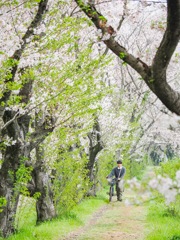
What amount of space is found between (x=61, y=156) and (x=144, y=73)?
21.1ft

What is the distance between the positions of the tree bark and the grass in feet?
13.1

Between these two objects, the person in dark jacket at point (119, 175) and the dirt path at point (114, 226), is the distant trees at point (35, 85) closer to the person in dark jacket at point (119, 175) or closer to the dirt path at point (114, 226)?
the dirt path at point (114, 226)

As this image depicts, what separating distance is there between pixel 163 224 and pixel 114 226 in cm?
130

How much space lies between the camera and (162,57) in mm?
5230

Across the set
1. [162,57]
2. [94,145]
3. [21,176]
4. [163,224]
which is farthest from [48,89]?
[94,145]

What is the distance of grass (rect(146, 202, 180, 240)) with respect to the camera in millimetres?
8751

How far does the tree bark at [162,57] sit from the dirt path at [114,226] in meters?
4.64

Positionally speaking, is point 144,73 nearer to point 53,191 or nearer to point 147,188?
point 147,188

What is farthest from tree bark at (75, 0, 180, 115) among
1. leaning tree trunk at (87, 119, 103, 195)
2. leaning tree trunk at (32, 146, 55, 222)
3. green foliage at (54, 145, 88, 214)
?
leaning tree trunk at (87, 119, 103, 195)

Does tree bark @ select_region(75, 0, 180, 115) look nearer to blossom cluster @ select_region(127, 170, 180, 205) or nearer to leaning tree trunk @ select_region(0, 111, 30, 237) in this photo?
blossom cluster @ select_region(127, 170, 180, 205)

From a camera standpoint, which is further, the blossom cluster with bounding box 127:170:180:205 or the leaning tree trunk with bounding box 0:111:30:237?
the leaning tree trunk with bounding box 0:111:30:237

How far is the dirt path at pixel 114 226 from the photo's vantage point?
9.48 m

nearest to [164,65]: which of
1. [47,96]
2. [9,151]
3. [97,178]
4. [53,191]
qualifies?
[47,96]

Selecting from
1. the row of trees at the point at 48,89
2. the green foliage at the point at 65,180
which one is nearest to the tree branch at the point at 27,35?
the row of trees at the point at 48,89
